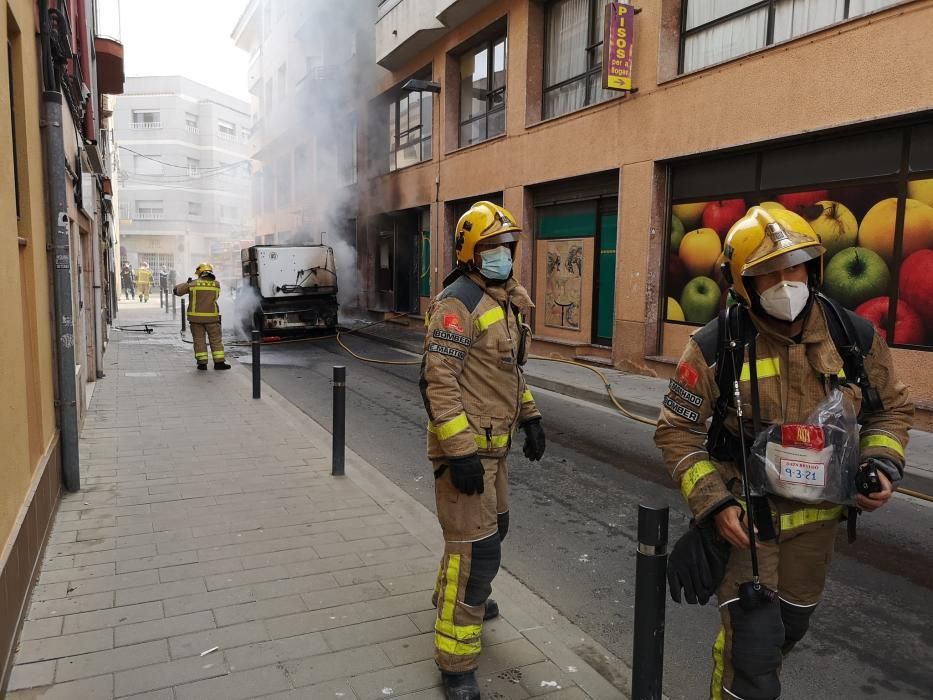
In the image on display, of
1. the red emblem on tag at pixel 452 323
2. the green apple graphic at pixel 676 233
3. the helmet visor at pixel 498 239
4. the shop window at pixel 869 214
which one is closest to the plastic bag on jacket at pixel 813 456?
the red emblem on tag at pixel 452 323

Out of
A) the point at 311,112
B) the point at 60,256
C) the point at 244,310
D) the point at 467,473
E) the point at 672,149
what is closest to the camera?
the point at 467,473

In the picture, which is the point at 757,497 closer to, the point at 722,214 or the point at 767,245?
the point at 767,245

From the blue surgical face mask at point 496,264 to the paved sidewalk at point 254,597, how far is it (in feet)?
5.43

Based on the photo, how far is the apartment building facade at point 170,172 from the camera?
55156mm

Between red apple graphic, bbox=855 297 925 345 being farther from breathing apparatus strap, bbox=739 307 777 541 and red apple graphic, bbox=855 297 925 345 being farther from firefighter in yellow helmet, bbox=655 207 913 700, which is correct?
breathing apparatus strap, bbox=739 307 777 541

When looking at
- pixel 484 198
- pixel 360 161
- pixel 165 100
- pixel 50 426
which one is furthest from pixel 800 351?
pixel 165 100

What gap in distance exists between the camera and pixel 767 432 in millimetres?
2168

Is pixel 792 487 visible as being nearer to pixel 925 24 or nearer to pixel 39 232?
pixel 39 232

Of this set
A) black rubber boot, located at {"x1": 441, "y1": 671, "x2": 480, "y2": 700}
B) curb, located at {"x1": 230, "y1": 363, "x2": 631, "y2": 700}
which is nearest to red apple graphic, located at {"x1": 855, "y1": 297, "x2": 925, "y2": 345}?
curb, located at {"x1": 230, "y1": 363, "x2": 631, "y2": 700}

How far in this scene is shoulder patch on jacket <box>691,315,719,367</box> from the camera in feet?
7.54

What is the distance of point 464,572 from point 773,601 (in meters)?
1.14

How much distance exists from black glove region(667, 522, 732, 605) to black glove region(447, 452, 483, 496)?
0.78 m

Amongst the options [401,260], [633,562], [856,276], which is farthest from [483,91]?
[633,562]

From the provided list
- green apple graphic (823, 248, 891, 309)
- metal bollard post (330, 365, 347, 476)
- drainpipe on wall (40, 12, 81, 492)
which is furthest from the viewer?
green apple graphic (823, 248, 891, 309)
